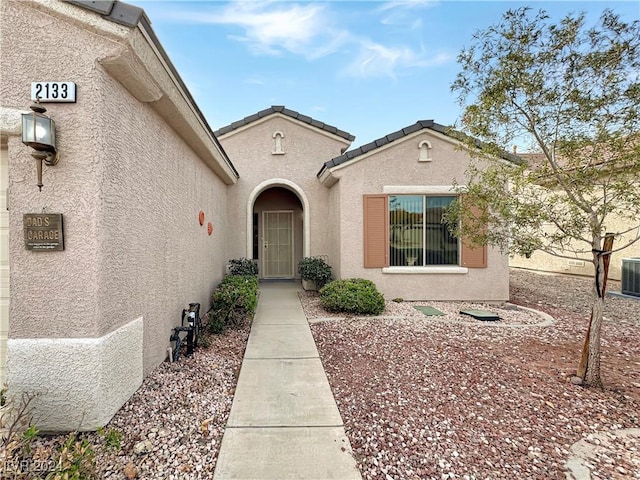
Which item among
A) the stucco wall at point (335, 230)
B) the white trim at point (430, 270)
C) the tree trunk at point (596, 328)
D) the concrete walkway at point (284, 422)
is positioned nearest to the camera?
the concrete walkway at point (284, 422)

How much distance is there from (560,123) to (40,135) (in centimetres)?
651

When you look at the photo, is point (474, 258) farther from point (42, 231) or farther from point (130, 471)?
point (42, 231)

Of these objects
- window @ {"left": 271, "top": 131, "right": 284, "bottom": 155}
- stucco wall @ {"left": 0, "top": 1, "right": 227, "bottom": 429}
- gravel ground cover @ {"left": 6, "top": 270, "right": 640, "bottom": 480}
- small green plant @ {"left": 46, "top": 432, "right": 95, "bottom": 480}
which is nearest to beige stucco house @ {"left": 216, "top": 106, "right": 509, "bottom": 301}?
gravel ground cover @ {"left": 6, "top": 270, "right": 640, "bottom": 480}

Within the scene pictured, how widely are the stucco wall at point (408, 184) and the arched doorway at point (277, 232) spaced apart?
4.94m

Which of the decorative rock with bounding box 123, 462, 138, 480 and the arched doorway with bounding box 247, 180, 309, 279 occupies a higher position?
the arched doorway with bounding box 247, 180, 309, 279

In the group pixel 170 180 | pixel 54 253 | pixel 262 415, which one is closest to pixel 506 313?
pixel 262 415

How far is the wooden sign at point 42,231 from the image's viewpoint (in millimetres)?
3008

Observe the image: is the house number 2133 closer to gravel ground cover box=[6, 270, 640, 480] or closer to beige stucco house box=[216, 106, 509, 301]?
gravel ground cover box=[6, 270, 640, 480]

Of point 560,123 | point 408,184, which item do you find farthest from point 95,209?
point 408,184

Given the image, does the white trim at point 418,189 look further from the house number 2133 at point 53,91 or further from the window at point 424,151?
the house number 2133 at point 53,91

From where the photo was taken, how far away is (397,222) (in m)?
9.13

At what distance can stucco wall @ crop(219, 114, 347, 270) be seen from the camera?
38.1 ft

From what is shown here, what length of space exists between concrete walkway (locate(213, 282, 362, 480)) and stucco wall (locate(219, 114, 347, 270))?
251 inches

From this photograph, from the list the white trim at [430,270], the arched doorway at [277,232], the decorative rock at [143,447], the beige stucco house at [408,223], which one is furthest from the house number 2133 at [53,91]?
the arched doorway at [277,232]
